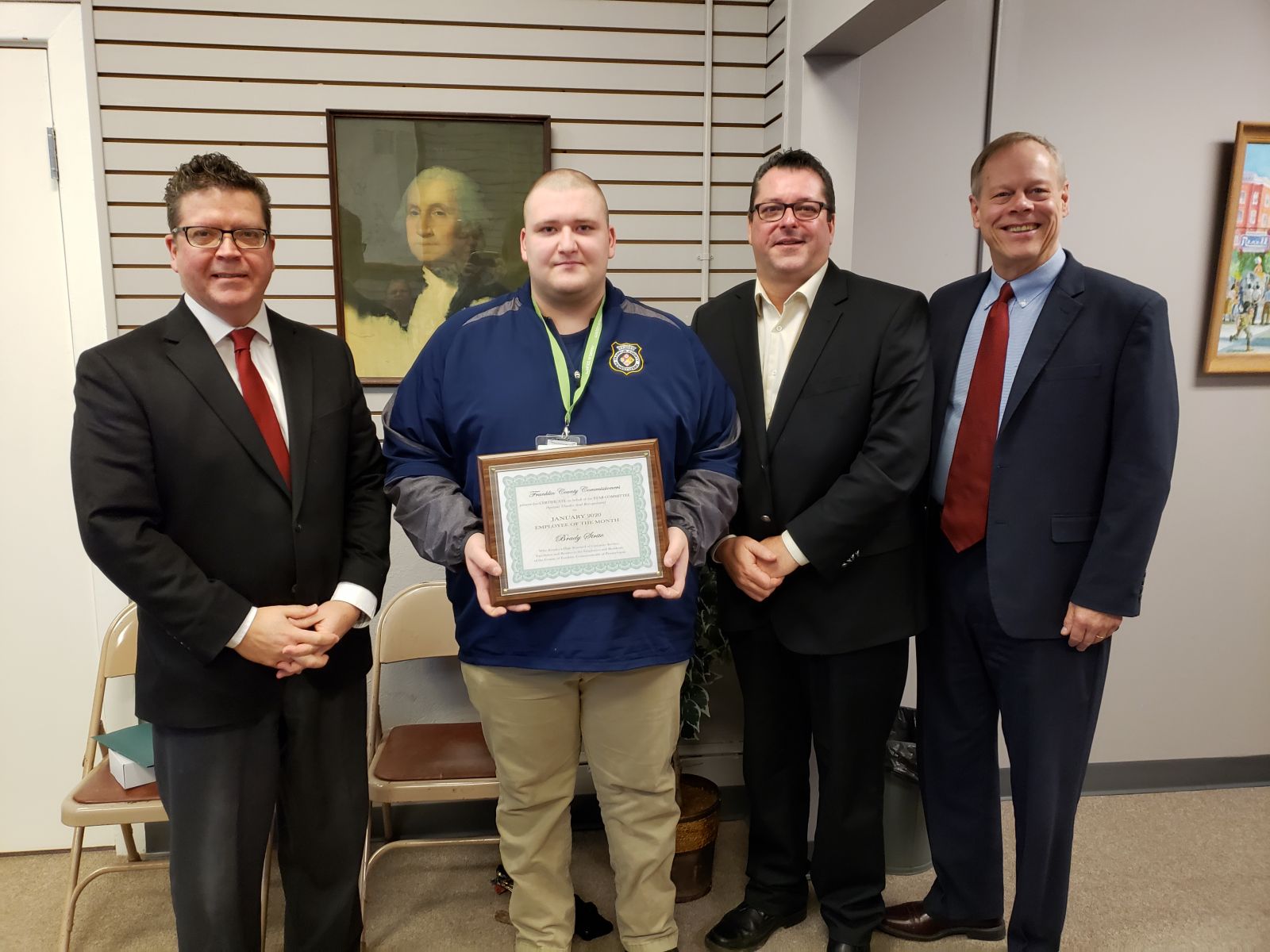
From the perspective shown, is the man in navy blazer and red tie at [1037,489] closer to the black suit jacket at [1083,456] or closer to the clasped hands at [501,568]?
the black suit jacket at [1083,456]

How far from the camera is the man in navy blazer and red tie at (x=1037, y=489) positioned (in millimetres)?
1953

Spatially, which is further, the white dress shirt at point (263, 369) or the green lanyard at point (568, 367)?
the green lanyard at point (568, 367)

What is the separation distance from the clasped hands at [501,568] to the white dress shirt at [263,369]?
0.89 ft

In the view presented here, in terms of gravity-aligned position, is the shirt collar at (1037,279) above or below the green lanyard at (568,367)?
above

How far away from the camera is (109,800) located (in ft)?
7.63

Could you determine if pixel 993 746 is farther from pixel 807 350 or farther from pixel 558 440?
pixel 558 440

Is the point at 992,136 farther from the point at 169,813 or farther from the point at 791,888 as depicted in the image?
the point at 169,813

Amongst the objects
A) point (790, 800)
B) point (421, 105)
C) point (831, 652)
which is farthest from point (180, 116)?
point (790, 800)

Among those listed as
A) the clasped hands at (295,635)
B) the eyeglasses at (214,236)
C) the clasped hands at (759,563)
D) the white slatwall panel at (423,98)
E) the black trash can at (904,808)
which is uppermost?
the white slatwall panel at (423,98)

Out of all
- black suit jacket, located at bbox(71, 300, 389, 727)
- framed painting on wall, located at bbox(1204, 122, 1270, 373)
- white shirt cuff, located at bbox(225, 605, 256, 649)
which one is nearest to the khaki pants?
black suit jacket, located at bbox(71, 300, 389, 727)

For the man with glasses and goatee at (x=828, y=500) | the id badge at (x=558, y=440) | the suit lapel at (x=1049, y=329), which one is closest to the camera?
the id badge at (x=558, y=440)

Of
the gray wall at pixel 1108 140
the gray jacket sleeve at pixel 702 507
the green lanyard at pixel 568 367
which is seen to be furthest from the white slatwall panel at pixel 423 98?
the gray jacket sleeve at pixel 702 507

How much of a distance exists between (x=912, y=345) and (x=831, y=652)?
2.70 feet

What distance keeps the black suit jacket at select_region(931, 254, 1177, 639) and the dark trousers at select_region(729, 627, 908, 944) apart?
16.3 inches
